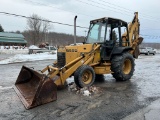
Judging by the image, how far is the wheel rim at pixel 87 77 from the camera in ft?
25.3

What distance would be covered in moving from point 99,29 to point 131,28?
2.57 m

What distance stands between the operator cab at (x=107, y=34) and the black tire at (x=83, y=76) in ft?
3.93

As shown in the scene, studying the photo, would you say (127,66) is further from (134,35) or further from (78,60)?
(78,60)

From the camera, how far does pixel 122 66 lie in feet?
29.5

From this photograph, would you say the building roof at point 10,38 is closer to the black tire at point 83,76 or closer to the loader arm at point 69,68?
the loader arm at point 69,68

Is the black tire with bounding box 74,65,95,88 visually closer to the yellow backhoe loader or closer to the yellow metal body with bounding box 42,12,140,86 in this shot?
the yellow backhoe loader

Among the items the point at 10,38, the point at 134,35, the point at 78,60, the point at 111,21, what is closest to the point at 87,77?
the point at 78,60

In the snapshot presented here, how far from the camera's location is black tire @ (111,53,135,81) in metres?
8.73

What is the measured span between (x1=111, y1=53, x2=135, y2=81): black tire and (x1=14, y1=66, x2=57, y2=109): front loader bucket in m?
3.33

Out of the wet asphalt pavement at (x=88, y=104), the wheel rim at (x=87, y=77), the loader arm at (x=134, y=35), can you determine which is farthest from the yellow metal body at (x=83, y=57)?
the loader arm at (x=134, y=35)

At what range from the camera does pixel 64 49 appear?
340 inches

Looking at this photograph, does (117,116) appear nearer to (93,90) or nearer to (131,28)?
(93,90)

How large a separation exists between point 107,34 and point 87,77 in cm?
219

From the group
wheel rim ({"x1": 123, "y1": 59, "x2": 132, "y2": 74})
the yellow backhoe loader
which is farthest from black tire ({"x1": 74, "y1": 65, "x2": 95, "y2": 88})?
wheel rim ({"x1": 123, "y1": 59, "x2": 132, "y2": 74})
